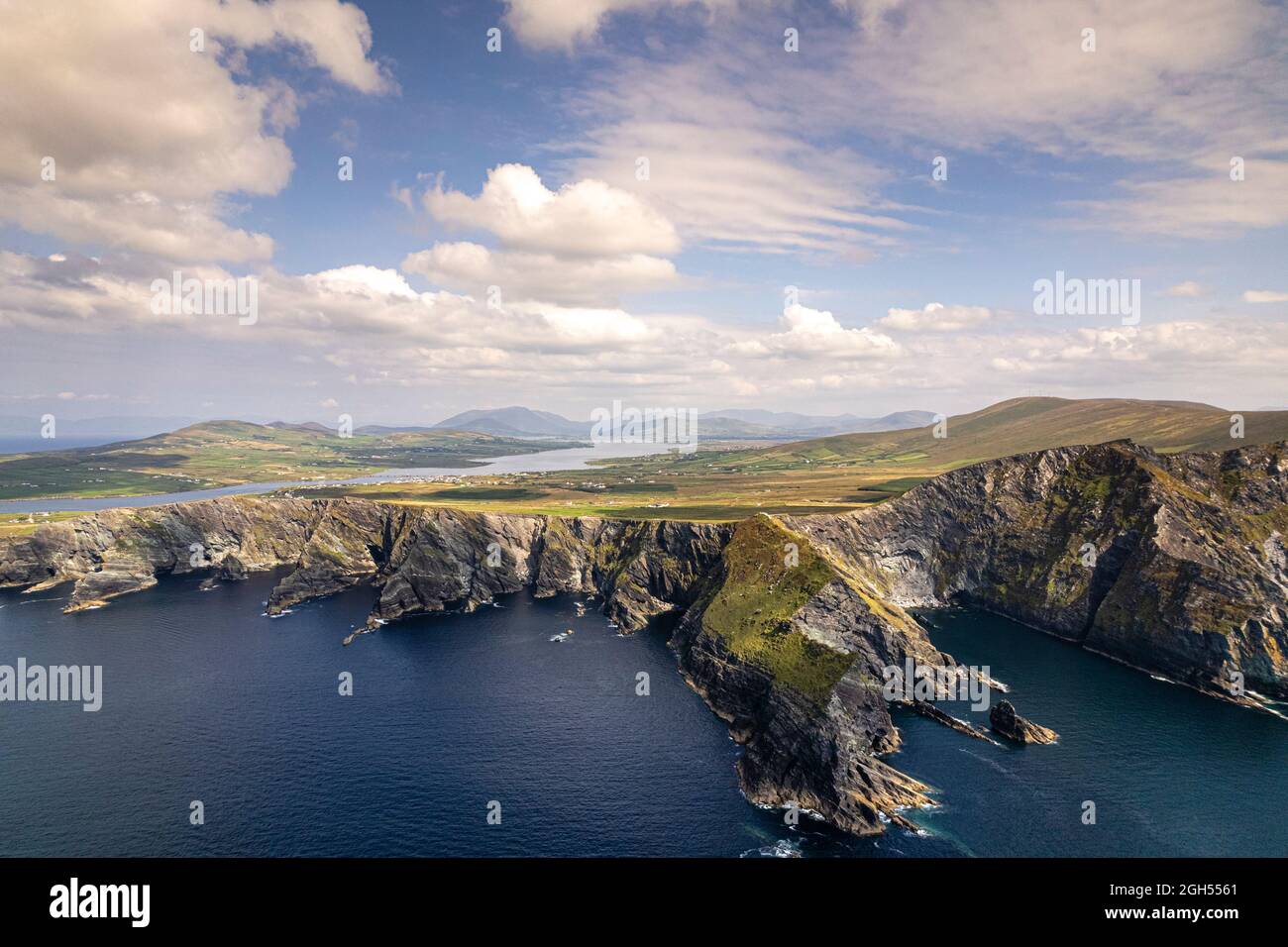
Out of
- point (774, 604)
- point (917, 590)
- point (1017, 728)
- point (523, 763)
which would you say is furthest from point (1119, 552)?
point (523, 763)

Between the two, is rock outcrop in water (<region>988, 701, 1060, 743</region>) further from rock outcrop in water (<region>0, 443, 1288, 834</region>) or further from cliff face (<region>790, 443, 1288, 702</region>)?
cliff face (<region>790, 443, 1288, 702</region>)

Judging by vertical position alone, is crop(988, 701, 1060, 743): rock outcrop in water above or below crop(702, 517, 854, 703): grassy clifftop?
below

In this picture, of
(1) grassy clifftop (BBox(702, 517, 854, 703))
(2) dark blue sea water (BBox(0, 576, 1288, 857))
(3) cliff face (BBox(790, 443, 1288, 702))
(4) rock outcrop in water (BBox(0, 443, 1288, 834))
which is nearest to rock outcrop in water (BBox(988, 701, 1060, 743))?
(4) rock outcrop in water (BBox(0, 443, 1288, 834))

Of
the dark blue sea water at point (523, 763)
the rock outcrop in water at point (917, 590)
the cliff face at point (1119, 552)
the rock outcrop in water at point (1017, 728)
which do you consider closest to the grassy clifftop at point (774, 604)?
the rock outcrop in water at point (917, 590)

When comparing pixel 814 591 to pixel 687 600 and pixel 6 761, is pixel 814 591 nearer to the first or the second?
pixel 687 600

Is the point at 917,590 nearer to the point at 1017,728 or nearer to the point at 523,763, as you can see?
the point at 1017,728

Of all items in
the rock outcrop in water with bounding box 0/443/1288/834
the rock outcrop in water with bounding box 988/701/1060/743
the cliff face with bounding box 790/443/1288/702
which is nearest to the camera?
the rock outcrop in water with bounding box 0/443/1288/834
